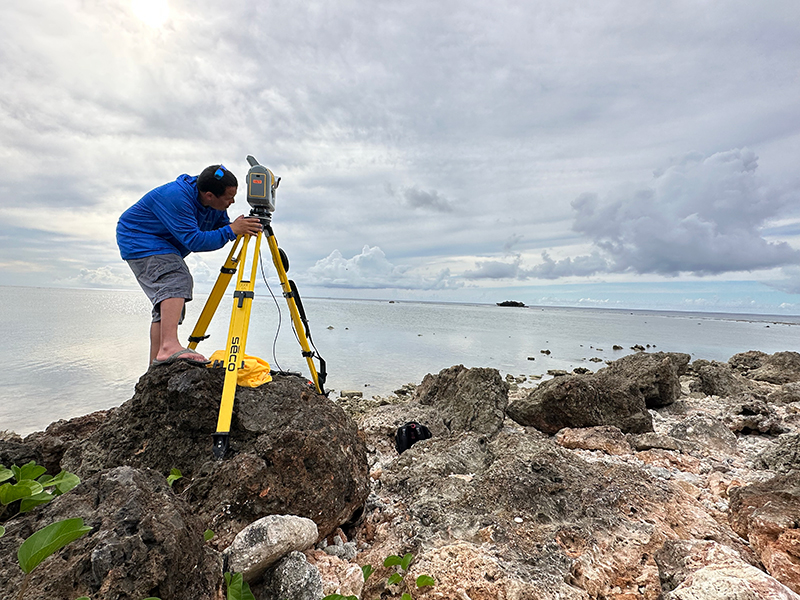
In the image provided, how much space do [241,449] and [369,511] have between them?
107cm

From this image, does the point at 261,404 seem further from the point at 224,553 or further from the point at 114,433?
the point at 224,553

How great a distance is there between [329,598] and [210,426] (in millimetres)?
1963

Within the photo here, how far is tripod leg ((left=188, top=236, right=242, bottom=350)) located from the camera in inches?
144

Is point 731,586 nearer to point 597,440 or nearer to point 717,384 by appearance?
point 597,440

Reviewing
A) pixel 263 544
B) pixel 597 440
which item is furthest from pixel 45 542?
pixel 597 440

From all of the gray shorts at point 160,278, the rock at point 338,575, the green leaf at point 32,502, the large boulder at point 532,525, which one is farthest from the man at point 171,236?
the large boulder at point 532,525

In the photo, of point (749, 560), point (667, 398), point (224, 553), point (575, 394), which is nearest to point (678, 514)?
point (749, 560)

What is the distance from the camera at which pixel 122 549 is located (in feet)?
4.91

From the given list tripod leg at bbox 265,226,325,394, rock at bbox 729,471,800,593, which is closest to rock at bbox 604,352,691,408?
rock at bbox 729,471,800,593

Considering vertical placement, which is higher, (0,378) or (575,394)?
(575,394)

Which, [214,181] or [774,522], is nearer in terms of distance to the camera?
[774,522]

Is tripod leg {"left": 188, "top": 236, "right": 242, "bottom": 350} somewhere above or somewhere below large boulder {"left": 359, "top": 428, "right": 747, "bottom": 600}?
above

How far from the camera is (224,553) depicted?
1.93m

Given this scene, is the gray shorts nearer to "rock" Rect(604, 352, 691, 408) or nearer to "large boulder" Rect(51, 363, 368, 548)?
"large boulder" Rect(51, 363, 368, 548)
